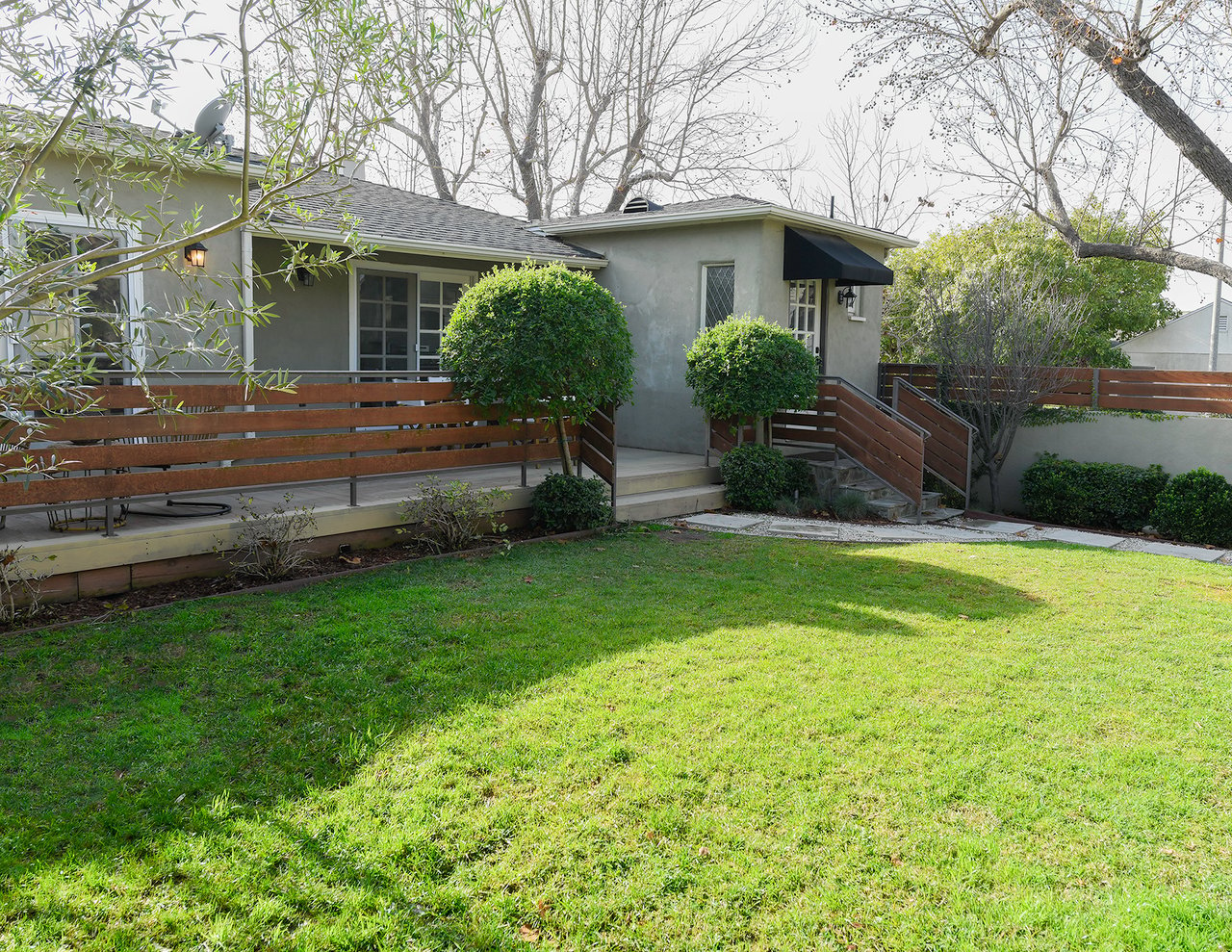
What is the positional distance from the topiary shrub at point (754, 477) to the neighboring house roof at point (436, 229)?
3878 mm

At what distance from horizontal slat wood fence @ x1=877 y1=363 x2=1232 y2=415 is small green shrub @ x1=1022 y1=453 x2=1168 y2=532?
3.36 ft

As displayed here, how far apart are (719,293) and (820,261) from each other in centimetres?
140

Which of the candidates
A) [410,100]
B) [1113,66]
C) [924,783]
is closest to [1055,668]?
[924,783]

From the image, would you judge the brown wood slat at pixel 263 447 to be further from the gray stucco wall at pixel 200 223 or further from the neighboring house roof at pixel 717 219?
the neighboring house roof at pixel 717 219

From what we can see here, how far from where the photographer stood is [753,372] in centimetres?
1036

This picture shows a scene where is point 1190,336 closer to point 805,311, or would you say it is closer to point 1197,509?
point 1197,509

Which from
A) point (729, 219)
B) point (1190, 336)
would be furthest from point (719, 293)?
point (1190, 336)

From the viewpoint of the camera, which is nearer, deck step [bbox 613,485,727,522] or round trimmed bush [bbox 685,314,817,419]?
deck step [bbox 613,485,727,522]

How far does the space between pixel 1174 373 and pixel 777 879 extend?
1226 cm

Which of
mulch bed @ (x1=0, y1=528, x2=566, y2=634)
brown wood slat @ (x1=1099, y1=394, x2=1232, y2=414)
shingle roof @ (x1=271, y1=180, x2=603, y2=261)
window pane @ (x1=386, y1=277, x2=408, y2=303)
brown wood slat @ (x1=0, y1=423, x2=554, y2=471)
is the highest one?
Result: shingle roof @ (x1=271, y1=180, x2=603, y2=261)

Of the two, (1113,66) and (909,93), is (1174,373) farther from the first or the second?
(909,93)

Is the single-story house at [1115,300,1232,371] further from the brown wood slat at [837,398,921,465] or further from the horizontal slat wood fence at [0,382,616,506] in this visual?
the horizontal slat wood fence at [0,382,616,506]

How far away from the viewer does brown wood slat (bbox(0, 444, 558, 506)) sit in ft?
18.3

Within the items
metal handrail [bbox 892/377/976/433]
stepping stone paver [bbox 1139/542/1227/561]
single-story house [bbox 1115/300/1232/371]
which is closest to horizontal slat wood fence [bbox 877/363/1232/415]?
metal handrail [bbox 892/377/976/433]
